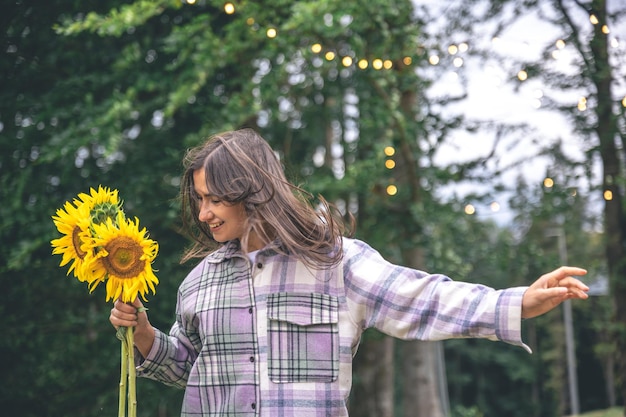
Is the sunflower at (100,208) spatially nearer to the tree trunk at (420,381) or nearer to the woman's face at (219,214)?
the woman's face at (219,214)

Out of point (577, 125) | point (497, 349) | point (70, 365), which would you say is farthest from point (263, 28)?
point (497, 349)

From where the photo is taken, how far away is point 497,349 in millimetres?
28453

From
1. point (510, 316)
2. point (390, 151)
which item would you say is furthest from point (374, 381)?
point (510, 316)

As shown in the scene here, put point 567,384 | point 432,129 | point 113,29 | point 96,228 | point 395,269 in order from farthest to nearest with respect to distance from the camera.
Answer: point 567,384
point 432,129
point 113,29
point 395,269
point 96,228

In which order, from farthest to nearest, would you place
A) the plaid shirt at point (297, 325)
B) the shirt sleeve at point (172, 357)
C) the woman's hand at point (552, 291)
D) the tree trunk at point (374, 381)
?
the tree trunk at point (374, 381) < the shirt sleeve at point (172, 357) < the plaid shirt at point (297, 325) < the woman's hand at point (552, 291)

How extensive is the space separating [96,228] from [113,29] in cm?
284

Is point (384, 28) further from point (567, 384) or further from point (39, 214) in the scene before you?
point (567, 384)

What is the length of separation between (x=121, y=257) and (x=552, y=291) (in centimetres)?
104

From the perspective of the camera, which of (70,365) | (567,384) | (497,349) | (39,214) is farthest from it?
(497,349)

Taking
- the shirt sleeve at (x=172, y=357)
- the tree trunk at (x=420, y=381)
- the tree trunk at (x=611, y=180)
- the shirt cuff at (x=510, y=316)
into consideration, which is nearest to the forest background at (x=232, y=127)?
the tree trunk at (x=611, y=180)

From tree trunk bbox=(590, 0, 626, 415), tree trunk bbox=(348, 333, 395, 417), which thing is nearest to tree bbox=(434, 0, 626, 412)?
tree trunk bbox=(590, 0, 626, 415)

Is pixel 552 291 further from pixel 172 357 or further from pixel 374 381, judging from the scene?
pixel 374 381

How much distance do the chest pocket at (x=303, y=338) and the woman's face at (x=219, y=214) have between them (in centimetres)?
22

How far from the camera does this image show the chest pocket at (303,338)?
2.03 meters
